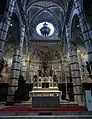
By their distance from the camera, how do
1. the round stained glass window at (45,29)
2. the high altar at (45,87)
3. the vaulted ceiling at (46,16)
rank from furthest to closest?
the round stained glass window at (45,29), the vaulted ceiling at (46,16), the high altar at (45,87)

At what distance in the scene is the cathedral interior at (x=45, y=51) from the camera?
32.6 feet

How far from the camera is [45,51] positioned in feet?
Result: 70.7

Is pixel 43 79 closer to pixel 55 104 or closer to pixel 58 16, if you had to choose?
pixel 55 104

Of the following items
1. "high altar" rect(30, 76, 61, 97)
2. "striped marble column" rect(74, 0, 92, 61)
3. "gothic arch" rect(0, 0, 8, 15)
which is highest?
"gothic arch" rect(0, 0, 8, 15)

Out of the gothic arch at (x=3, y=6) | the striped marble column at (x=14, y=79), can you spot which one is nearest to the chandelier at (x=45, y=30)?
the striped marble column at (x=14, y=79)

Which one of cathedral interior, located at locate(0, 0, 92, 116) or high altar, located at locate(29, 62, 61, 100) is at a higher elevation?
cathedral interior, located at locate(0, 0, 92, 116)

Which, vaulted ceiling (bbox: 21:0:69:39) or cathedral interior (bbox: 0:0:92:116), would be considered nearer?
cathedral interior (bbox: 0:0:92:116)

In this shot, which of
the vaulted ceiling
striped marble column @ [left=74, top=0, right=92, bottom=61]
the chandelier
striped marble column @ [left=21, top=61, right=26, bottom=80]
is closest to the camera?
striped marble column @ [left=74, top=0, right=92, bottom=61]

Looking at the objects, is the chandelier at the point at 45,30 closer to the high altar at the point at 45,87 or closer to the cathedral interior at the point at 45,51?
the cathedral interior at the point at 45,51

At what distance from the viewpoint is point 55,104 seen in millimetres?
6801

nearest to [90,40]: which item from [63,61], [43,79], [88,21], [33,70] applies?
[88,21]

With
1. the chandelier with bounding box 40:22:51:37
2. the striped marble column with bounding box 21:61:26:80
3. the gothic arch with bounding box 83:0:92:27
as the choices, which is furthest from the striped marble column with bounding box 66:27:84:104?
the chandelier with bounding box 40:22:51:37

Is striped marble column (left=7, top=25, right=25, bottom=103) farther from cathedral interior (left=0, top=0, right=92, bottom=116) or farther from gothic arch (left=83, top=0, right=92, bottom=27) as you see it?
gothic arch (left=83, top=0, right=92, bottom=27)

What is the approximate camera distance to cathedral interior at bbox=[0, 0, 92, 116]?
32.6 feet
